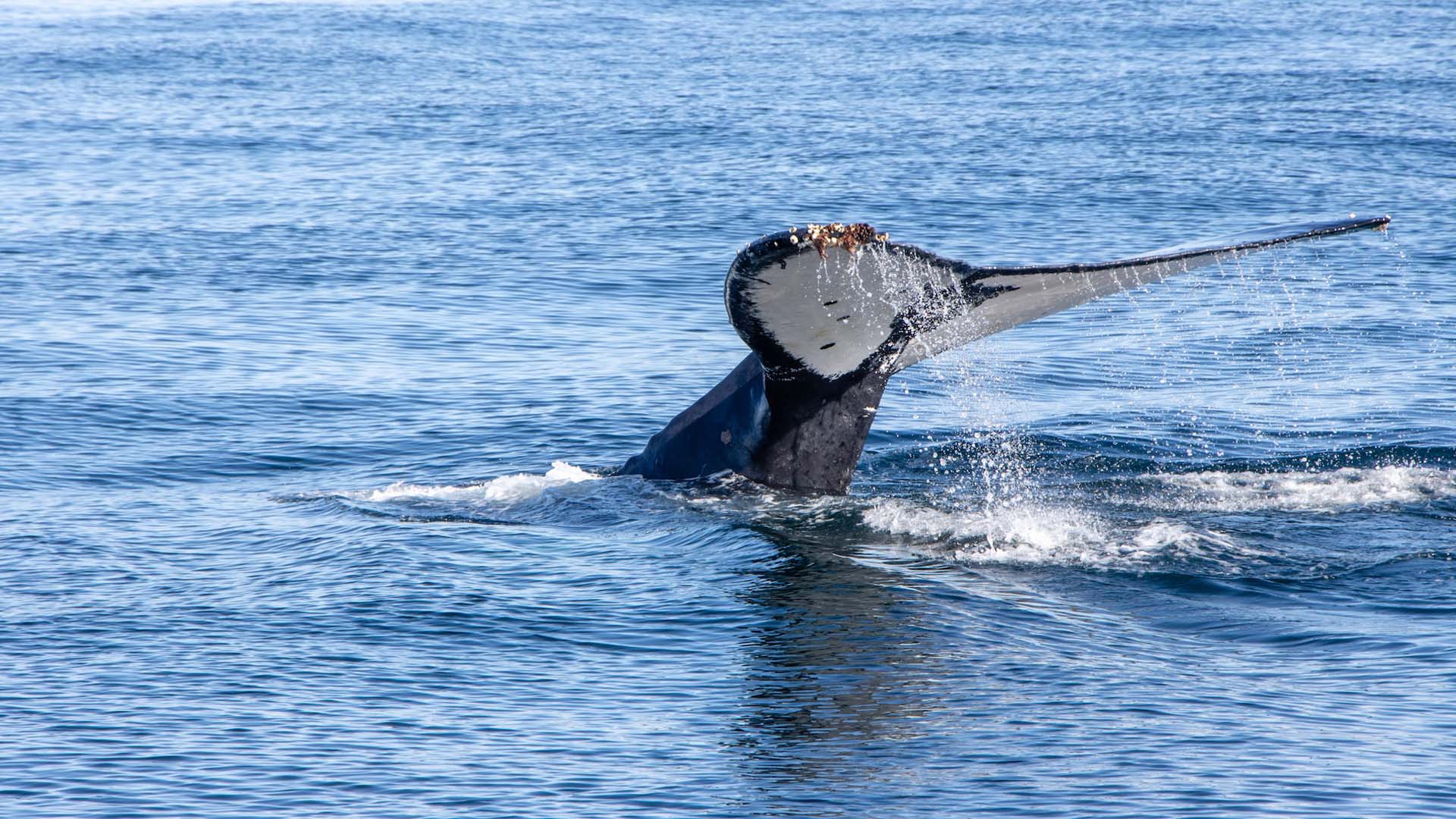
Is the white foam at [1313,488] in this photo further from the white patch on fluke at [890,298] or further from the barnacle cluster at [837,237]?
the barnacle cluster at [837,237]

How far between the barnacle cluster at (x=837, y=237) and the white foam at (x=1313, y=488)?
353 centimetres

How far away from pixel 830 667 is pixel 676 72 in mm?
26715

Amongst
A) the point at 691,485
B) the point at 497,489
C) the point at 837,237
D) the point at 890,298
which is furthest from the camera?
the point at 497,489

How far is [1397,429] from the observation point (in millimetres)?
12219

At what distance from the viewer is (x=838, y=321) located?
8.58 metres

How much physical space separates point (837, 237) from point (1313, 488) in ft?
14.3

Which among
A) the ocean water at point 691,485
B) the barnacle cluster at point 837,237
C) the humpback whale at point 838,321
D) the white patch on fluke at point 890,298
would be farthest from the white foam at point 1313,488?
the barnacle cluster at point 837,237

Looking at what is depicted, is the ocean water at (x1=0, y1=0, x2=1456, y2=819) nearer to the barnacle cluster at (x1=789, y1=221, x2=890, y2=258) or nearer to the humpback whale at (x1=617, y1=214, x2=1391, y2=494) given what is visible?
the humpback whale at (x1=617, y1=214, x2=1391, y2=494)

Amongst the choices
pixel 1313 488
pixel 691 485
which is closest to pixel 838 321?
pixel 691 485

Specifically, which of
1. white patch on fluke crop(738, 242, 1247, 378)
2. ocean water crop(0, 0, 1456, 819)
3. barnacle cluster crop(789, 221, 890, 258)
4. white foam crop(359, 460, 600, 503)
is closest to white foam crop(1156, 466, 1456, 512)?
ocean water crop(0, 0, 1456, 819)

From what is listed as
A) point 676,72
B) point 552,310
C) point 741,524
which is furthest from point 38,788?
point 676,72

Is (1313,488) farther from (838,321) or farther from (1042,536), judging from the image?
(838,321)

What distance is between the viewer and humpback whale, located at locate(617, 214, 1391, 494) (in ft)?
25.6

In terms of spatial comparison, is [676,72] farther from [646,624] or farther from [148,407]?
[646,624]
